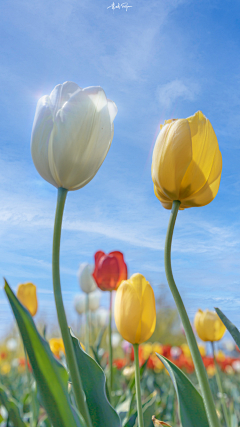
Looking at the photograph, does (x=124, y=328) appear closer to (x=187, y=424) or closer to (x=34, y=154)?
(x=187, y=424)

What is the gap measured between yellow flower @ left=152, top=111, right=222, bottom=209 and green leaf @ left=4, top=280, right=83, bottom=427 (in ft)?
0.97

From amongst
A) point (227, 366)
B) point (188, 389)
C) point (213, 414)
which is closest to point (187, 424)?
point (188, 389)

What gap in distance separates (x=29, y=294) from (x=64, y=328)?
2.93 ft

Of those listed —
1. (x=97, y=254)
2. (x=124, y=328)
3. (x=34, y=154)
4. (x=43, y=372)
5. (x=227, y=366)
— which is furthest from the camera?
(x=227, y=366)

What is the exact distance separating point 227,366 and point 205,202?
8.18 ft

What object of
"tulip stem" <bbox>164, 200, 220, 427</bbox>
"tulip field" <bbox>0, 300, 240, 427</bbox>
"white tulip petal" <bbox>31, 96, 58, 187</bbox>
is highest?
"white tulip petal" <bbox>31, 96, 58, 187</bbox>

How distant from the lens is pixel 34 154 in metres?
0.52

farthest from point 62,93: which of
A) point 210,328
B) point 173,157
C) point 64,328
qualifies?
point 210,328

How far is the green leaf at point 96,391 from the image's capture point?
54 cm

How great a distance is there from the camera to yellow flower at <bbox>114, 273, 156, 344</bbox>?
701 mm

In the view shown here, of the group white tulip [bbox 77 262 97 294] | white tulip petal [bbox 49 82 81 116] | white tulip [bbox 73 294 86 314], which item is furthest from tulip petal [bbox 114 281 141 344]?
white tulip [bbox 73 294 86 314]

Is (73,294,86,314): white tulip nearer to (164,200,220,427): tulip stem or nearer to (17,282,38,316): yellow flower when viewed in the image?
(17,282,38,316): yellow flower

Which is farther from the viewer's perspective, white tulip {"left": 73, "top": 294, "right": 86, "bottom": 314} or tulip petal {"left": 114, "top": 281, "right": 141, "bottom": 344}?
white tulip {"left": 73, "top": 294, "right": 86, "bottom": 314}

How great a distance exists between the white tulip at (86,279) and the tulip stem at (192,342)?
1139 millimetres
